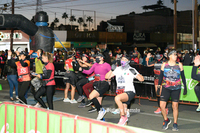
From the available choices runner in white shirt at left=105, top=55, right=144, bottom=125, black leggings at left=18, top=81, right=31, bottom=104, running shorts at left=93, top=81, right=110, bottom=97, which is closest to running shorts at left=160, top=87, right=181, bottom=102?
runner in white shirt at left=105, top=55, right=144, bottom=125

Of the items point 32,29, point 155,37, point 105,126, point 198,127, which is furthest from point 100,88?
point 155,37

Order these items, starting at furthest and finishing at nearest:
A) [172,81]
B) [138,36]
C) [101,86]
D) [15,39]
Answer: [138,36], [15,39], [101,86], [172,81]

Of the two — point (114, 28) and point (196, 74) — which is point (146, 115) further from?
point (114, 28)

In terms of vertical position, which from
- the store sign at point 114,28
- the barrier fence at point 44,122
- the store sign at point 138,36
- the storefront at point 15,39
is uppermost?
the store sign at point 114,28

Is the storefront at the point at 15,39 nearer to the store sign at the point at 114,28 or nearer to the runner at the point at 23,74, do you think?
the store sign at the point at 114,28

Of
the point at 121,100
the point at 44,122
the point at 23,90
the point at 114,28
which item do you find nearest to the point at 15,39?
the point at 114,28

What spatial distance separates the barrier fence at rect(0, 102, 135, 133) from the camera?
3779 mm

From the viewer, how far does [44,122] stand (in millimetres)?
4531

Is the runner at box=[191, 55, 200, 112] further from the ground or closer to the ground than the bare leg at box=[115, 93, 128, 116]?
further from the ground

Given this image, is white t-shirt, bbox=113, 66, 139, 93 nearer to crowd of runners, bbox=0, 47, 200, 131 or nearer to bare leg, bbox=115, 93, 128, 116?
crowd of runners, bbox=0, 47, 200, 131

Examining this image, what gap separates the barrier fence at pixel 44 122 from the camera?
12.4 feet

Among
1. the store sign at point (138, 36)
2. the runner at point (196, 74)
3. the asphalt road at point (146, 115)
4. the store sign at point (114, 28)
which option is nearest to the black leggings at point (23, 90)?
the asphalt road at point (146, 115)

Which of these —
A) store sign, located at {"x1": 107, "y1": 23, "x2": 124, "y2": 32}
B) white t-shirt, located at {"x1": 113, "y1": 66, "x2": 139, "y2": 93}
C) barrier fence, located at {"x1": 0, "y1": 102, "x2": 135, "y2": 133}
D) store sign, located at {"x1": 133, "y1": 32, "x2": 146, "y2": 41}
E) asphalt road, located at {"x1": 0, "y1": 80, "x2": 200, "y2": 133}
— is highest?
store sign, located at {"x1": 107, "y1": 23, "x2": 124, "y2": 32}

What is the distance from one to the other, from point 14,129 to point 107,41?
117 feet
